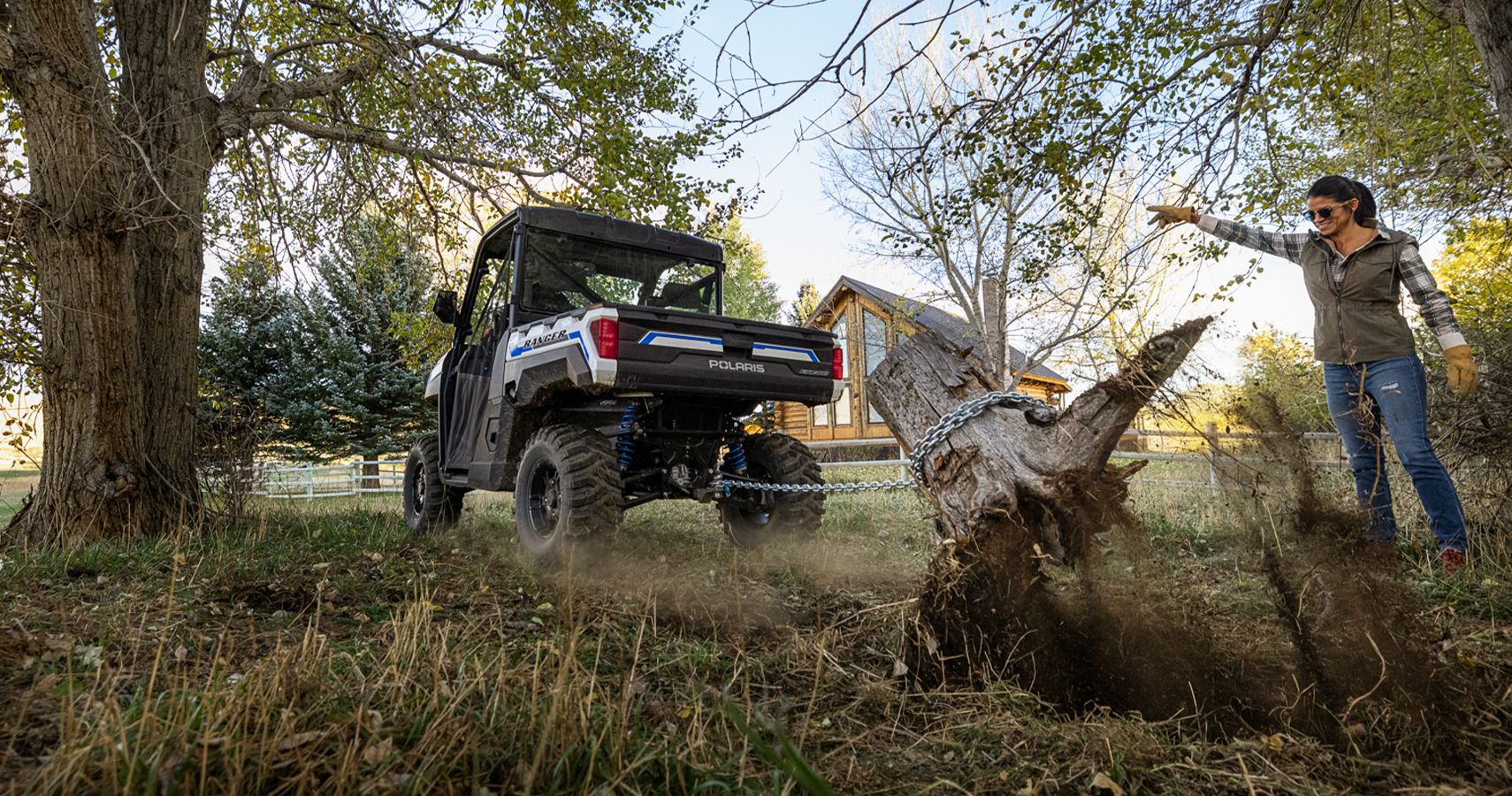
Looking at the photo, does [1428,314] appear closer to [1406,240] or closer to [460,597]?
[1406,240]

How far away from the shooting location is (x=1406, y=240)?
365cm

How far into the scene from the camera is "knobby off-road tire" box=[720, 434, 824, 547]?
5.68 metres

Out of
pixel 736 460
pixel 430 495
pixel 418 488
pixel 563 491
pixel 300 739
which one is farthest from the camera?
pixel 418 488

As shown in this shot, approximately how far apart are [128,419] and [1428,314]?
25.9 feet

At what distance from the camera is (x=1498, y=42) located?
3.37 m

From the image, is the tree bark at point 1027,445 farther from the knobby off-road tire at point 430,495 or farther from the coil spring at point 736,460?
the knobby off-road tire at point 430,495

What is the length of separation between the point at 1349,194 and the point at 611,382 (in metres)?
3.88

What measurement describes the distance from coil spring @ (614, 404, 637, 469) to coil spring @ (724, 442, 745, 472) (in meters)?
0.72

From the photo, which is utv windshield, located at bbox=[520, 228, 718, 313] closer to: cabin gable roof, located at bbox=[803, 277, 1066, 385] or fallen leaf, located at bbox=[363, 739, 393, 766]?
fallen leaf, located at bbox=[363, 739, 393, 766]

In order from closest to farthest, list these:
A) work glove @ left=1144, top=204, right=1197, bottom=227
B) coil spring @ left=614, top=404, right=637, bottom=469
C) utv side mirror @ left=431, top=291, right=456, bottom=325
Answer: work glove @ left=1144, top=204, right=1197, bottom=227 < coil spring @ left=614, top=404, right=637, bottom=469 < utv side mirror @ left=431, top=291, right=456, bottom=325

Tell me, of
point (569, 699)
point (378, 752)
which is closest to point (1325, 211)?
point (569, 699)

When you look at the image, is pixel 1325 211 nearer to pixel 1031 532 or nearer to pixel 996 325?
pixel 1031 532

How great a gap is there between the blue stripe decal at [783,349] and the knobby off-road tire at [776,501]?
72 centimetres

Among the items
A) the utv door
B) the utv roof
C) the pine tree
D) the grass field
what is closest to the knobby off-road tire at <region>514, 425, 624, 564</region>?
the grass field
